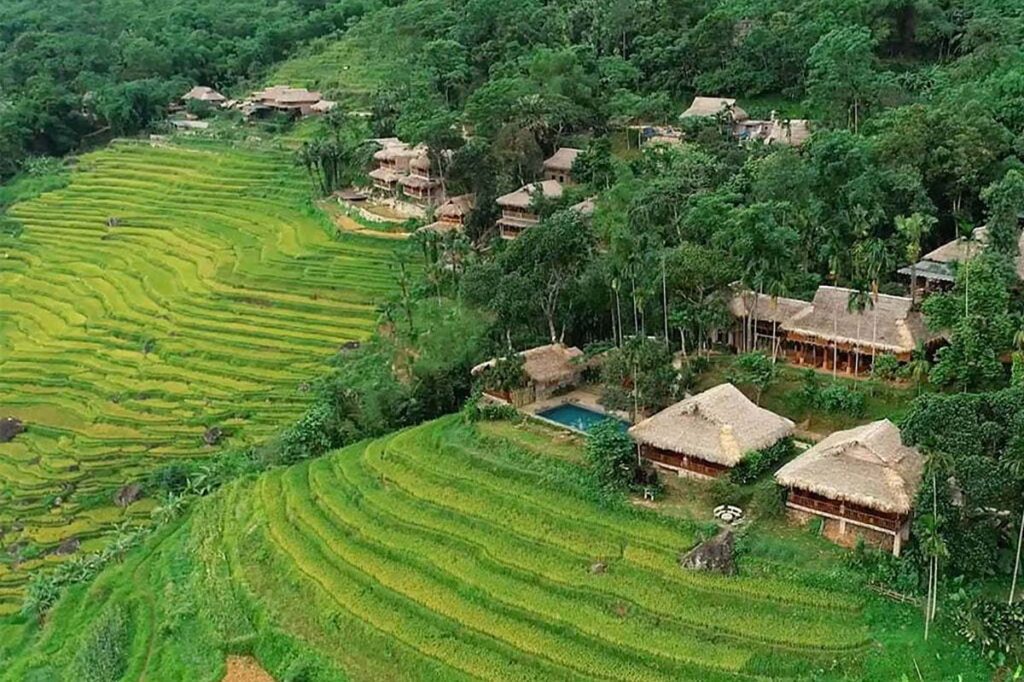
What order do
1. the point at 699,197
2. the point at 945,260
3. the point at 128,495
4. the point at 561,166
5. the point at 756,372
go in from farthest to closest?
the point at 561,166
the point at 699,197
the point at 128,495
the point at 945,260
the point at 756,372

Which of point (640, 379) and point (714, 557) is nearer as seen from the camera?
point (714, 557)

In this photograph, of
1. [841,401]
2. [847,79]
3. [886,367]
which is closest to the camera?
[841,401]

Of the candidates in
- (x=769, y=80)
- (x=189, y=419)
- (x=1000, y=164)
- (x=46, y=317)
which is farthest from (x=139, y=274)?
(x=1000, y=164)

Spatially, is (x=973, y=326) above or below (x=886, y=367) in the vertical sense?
above

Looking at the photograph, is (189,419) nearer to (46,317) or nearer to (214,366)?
(214,366)


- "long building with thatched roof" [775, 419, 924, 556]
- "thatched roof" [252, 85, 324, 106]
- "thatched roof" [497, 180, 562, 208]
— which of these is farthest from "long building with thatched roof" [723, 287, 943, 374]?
"thatched roof" [252, 85, 324, 106]

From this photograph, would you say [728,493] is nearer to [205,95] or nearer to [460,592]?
[460,592]

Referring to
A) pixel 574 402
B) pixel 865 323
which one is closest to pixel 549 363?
pixel 574 402
